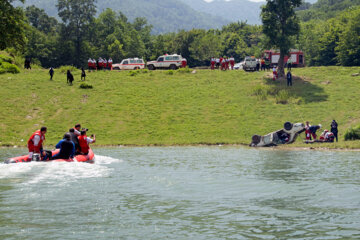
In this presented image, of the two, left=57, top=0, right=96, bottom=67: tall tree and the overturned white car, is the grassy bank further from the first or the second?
left=57, top=0, right=96, bottom=67: tall tree

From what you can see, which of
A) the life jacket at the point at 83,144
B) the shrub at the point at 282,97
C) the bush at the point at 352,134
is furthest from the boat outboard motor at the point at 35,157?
the shrub at the point at 282,97

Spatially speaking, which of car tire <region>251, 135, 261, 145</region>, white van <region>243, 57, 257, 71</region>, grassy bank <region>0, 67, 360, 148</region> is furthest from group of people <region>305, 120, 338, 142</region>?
white van <region>243, 57, 257, 71</region>

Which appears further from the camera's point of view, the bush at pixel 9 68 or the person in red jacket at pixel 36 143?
the bush at pixel 9 68

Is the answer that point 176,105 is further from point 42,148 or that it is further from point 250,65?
point 42,148

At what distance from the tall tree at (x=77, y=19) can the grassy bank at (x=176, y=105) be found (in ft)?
158

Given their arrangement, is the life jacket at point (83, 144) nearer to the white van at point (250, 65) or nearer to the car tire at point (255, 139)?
the car tire at point (255, 139)

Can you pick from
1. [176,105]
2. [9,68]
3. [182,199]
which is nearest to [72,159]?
[182,199]

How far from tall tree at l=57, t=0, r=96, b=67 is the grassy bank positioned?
48.1m

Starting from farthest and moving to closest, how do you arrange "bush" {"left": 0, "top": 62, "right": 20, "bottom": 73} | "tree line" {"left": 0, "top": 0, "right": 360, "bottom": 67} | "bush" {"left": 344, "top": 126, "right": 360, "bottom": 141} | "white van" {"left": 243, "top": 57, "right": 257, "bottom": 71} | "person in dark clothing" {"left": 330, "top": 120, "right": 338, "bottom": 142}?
1. "tree line" {"left": 0, "top": 0, "right": 360, "bottom": 67}
2. "white van" {"left": 243, "top": 57, "right": 257, "bottom": 71}
3. "bush" {"left": 0, "top": 62, "right": 20, "bottom": 73}
4. "person in dark clothing" {"left": 330, "top": 120, "right": 338, "bottom": 142}
5. "bush" {"left": 344, "top": 126, "right": 360, "bottom": 141}

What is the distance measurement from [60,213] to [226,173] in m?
9.52

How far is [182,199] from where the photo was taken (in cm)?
1538

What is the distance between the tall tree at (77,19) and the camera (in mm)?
105356

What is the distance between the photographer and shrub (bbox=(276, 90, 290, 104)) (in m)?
46.1

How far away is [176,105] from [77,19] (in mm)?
69300
